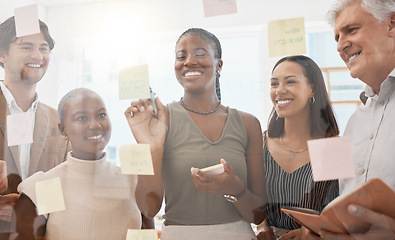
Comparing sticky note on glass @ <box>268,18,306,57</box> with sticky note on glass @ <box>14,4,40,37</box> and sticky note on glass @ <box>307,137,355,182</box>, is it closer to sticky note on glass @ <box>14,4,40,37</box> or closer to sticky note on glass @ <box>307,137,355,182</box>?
sticky note on glass @ <box>307,137,355,182</box>

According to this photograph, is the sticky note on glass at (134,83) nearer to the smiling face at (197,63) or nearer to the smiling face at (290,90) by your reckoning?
the smiling face at (197,63)

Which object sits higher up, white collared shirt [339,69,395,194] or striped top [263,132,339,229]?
white collared shirt [339,69,395,194]

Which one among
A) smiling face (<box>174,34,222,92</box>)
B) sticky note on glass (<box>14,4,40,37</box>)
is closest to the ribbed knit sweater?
smiling face (<box>174,34,222,92</box>)

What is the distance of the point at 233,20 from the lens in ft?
3.21

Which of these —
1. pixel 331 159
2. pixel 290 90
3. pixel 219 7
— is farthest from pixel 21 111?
pixel 331 159

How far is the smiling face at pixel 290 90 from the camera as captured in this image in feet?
2.92

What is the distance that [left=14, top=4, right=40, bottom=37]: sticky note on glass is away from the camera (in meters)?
1.15

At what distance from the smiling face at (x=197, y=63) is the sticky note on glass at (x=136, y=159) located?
23 centimetres

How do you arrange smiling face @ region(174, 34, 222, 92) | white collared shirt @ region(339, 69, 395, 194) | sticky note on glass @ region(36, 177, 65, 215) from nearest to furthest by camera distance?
white collared shirt @ region(339, 69, 395, 194) < smiling face @ region(174, 34, 222, 92) < sticky note on glass @ region(36, 177, 65, 215)

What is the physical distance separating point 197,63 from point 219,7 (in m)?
0.18

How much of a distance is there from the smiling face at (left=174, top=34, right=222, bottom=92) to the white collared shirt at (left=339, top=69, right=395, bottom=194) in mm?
393

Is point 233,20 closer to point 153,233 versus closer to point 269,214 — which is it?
point 269,214

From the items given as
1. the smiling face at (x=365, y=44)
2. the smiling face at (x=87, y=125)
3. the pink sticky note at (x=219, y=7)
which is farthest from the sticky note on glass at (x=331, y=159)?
the smiling face at (x=87, y=125)

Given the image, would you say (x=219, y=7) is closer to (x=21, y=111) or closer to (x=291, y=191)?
(x=291, y=191)
